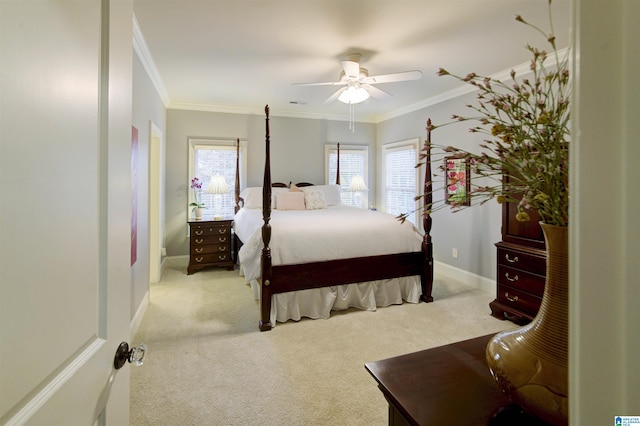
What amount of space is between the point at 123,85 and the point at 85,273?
514 mm

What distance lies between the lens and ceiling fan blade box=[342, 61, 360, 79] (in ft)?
9.53

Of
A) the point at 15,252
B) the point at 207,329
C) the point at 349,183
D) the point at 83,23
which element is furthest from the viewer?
the point at 349,183

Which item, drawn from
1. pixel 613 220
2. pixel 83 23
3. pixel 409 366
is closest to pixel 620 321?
pixel 613 220

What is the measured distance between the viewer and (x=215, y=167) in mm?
5203

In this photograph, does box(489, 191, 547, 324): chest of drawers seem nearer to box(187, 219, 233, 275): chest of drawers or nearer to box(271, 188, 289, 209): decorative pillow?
box(271, 188, 289, 209): decorative pillow

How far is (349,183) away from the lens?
5977 millimetres

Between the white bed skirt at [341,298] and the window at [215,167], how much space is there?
2299mm

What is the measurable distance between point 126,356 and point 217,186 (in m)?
4.25

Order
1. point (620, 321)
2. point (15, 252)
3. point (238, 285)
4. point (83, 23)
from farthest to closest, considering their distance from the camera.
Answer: point (238, 285) < point (83, 23) < point (15, 252) < point (620, 321)

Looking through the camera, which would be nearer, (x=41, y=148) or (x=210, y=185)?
(x=41, y=148)

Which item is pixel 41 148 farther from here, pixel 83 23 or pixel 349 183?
pixel 349 183

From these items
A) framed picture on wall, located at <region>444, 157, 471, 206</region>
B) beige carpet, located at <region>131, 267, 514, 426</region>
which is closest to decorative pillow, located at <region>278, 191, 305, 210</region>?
beige carpet, located at <region>131, 267, 514, 426</region>

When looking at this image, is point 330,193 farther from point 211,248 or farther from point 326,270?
point 326,270

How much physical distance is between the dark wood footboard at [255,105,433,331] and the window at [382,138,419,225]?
1.82m
